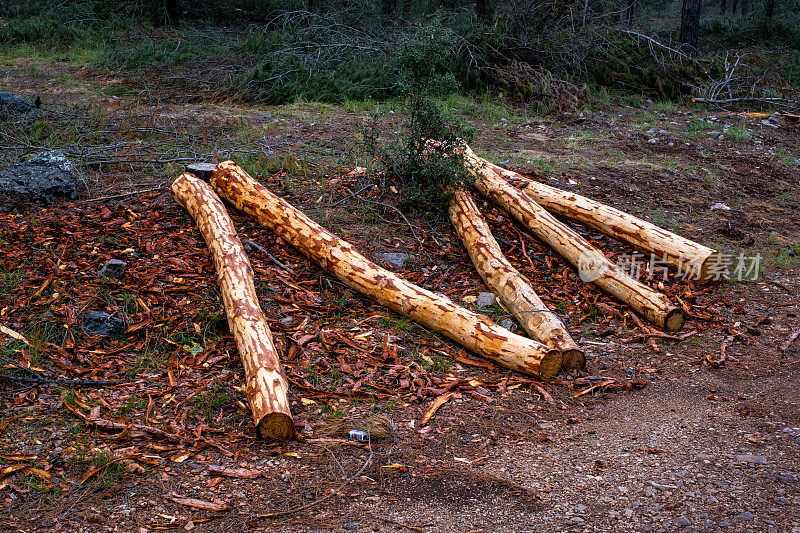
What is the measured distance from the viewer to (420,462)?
10.5 feet

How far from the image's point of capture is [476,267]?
534cm

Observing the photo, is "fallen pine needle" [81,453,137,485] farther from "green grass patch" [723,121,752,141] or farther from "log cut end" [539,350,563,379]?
"green grass patch" [723,121,752,141]

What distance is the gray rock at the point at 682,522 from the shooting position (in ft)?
8.76

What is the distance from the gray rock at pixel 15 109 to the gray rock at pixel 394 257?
15.9 ft

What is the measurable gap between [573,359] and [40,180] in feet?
15.0

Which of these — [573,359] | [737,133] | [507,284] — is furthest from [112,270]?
[737,133]

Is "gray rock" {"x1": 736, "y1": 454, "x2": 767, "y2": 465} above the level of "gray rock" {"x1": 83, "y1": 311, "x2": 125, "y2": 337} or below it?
A: below

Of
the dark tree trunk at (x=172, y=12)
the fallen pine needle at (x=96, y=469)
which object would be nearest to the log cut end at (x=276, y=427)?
the fallen pine needle at (x=96, y=469)

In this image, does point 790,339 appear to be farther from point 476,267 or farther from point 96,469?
point 96,469

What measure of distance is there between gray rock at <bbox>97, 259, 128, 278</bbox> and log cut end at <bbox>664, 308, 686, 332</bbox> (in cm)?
384

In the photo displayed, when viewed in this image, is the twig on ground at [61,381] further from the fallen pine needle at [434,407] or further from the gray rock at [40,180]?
the gray rock at [40,180]

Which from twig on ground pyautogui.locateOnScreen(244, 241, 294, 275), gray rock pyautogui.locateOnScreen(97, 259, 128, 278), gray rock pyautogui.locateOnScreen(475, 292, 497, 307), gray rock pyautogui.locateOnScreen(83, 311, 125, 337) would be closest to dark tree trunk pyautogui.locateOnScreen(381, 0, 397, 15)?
twig on ground pyautogui.locateOnScreen(244, 241, 294, 275)

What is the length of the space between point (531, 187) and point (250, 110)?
Answer: 4827mm

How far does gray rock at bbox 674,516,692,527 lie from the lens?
267cm
